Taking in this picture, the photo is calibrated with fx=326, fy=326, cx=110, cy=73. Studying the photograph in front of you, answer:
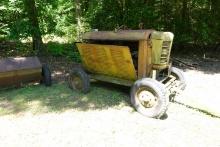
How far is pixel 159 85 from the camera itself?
6539 mm

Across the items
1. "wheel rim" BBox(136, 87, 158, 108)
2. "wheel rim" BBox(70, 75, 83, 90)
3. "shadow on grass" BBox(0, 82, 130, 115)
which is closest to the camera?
"wheel rim" BBox(136, 87, 158, 108)

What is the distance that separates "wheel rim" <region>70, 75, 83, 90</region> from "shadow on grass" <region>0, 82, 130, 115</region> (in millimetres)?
171

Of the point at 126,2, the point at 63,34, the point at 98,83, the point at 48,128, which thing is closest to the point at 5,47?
the point at 63,34

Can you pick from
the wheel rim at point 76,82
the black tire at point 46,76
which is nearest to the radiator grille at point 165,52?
the wheel rim at point 76,82

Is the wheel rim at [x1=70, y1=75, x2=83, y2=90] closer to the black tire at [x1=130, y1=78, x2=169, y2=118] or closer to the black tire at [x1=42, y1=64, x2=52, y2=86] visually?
the black tire at [x1=42, y1=64, x2=52, y2=86]

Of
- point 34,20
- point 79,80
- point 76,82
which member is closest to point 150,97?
point 79,80

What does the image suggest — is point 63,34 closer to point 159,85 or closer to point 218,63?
point 218,63

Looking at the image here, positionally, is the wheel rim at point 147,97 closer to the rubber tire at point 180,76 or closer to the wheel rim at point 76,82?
the rubber tire at point 180,76

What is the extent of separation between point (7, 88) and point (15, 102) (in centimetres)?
113

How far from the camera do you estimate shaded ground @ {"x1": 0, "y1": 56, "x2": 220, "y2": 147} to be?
5.62 m

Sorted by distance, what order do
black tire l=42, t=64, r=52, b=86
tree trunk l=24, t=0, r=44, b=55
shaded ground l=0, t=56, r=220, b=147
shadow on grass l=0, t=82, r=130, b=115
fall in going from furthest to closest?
tree trunk l=24, t=0, r=44, b=55
black tire l=42, t=64, r=52, b=86
shadow on grass l=0, t=82, r=130, b=115
shaded ground l=0, t=56, r=220, b=147

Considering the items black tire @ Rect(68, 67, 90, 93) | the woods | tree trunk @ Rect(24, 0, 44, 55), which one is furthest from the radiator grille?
tree trunk @ Rect(24, 0, 44, 55)

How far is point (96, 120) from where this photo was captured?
6477mm

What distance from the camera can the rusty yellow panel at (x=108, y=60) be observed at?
7258 millimetres
